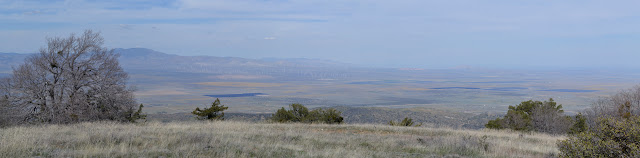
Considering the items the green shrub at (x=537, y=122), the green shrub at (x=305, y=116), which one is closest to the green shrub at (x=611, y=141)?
the green shrub at (x=305, y=116)

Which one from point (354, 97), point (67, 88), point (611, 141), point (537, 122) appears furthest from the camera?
point (354, 97)

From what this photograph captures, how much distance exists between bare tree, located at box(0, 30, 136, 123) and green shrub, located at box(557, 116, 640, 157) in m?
18.8

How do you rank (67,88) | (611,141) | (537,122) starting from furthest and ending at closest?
1. (537,122)
2. (67,88)
3. (611,141)

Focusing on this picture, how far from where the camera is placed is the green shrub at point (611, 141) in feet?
21.8

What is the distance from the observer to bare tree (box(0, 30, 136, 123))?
19172mm

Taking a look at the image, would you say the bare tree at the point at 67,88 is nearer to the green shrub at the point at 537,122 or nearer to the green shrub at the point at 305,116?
the green shrub at the point at 305,116

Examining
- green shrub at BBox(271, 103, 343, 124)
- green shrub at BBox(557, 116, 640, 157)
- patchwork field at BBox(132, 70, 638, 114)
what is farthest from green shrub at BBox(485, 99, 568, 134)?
patchwork field at BBox(132, 70, 638, 114)

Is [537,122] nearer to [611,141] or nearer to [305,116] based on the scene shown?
[305,116]

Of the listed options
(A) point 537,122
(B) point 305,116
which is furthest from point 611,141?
(A) point 537,122

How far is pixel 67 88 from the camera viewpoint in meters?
19.9

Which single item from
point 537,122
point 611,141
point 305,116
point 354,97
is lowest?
point 354,97

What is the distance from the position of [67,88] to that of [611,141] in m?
20.7

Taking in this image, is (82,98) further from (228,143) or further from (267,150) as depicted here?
(267,150)

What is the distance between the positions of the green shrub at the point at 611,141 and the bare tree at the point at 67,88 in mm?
18804
